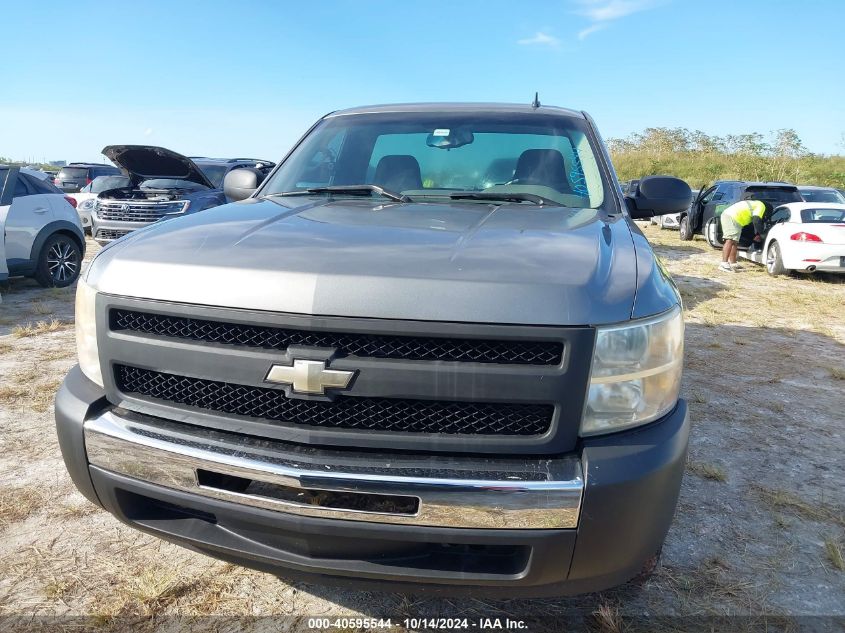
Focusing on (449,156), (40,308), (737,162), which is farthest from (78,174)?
(737,162)

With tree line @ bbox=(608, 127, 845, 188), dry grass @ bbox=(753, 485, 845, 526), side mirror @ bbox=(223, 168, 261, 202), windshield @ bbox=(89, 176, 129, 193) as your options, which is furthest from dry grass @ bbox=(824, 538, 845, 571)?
tree line @ bbox=(608, 127, 845, 188)

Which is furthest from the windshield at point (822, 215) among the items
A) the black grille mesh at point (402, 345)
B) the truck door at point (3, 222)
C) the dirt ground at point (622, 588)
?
the truck door at point (3, 222)

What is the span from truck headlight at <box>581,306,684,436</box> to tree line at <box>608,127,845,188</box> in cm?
3051

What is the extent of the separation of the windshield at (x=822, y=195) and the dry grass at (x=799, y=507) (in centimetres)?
1197

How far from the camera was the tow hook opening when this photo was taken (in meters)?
1.58

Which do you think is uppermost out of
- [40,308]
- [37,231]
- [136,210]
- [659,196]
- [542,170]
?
[542,170]

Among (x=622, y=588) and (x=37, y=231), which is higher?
(x=37, y=231)

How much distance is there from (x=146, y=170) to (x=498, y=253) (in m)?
9.48

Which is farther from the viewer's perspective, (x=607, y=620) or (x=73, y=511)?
(x=73, y=511)

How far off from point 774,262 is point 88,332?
11788 mm

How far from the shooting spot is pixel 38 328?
6176mm

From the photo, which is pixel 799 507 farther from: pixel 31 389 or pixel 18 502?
pixel 31 389

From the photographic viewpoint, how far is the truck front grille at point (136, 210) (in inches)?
368

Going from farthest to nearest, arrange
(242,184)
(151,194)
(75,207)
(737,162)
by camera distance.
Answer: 1. (737,162)
2. (151,194)
3. (75,207)
4. (242,184)
